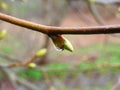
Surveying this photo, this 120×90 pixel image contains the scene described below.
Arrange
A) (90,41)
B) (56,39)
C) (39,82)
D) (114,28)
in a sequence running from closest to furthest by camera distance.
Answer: (114,28) → (56,39) → (39,82) → (90,41)

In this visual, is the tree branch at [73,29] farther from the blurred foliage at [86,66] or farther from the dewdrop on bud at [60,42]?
the blurred foliage at [86,66]

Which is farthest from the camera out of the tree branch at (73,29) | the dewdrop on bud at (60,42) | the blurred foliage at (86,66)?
the blurred foliage at (86,66)

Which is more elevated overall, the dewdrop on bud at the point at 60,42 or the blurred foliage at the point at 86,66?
the dewdrop on bud at the point at 60,42

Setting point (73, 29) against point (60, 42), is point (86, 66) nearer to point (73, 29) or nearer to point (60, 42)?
point (60, 42)

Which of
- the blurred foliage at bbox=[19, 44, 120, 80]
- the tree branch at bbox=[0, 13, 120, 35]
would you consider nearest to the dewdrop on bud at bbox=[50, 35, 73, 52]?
the tree branch at bbox=[0, 13, 120, 35]

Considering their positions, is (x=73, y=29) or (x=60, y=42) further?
(x=60, y=42)

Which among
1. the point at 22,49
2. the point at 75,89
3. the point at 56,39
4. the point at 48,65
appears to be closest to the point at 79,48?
the point at 48,65

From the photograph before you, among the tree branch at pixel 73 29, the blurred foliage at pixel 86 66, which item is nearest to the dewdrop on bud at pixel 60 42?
the tree branch at pixel 73 29

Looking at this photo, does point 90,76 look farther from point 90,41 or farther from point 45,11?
point 90,41

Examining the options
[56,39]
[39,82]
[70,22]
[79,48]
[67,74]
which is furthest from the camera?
[70,22]

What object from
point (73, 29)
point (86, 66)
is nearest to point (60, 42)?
point (73, 29)

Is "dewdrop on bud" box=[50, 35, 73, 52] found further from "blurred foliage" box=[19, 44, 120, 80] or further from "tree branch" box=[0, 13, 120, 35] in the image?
"blurred foliage" box=[19, 44, 120, 80]
